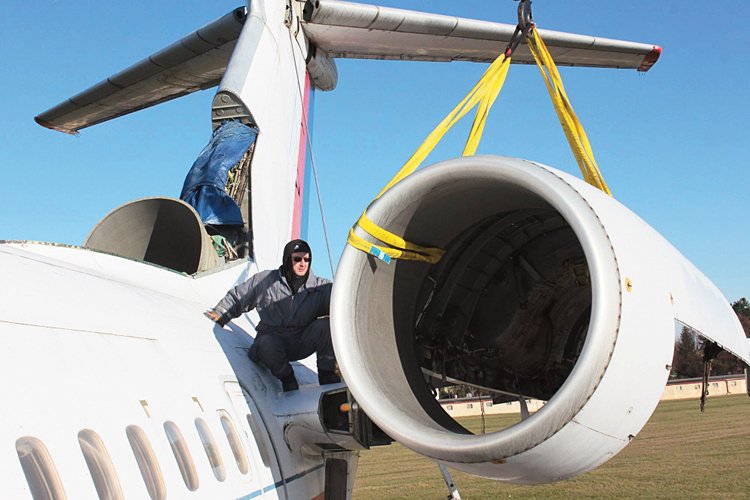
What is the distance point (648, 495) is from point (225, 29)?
750 cm

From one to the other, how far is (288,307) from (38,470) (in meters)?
2.40

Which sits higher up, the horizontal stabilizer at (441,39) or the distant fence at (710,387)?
the horizontal stabilizer at (441,39)

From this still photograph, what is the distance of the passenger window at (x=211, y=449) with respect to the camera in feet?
11.0

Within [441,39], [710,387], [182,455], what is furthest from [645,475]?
[710,387]

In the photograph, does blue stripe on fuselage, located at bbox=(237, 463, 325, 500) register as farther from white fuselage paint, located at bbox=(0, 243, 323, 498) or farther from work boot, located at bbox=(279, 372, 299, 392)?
work boot, located at bbox=(279, 372, 299, 392)

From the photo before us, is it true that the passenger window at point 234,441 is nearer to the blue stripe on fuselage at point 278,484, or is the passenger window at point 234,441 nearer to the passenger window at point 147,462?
the blue stripe on fuselage at point 278,484

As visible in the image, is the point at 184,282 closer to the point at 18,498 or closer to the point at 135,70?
the point at 18,498

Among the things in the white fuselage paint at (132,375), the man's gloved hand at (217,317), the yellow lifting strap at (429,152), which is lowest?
the white fuselage paint at (132,375)

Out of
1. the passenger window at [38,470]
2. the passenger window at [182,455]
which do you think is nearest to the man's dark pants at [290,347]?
the passenger window at [182,455]

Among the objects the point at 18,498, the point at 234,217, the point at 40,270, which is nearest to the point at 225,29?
the point at 234,217

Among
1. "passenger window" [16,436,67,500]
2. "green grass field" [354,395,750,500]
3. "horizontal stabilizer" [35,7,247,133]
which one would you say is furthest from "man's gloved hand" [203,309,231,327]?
"green grass field" [354,395,750,500]

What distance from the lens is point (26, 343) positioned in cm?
246

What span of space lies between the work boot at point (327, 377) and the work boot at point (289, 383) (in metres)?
0.20

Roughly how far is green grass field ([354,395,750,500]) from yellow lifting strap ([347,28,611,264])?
20.6ft
